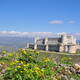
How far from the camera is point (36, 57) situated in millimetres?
13086

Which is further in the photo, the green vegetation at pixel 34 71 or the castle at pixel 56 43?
the castle at pixel 56 43

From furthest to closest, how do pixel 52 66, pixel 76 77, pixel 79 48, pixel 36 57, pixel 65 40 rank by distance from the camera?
pixel 65 40 < pixel 79 48 < pixel 36 57 < pixel 52 66 < pixel 76 77

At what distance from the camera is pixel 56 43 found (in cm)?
6844

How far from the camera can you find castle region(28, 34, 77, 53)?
63.4 metres

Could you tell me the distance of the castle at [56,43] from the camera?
2495 inches

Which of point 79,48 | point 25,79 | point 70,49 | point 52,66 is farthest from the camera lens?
point 79,48

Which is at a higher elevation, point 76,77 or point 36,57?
point 36,57

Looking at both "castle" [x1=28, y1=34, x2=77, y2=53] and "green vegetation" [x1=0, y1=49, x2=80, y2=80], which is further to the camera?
"castle" [x1=28, y1=34, x2=77, y2=53]

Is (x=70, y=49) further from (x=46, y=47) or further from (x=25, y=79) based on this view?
(x=25, y=79)

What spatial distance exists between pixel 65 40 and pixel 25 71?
60501mm

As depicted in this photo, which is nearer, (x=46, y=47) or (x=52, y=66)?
(x=52, y=66)

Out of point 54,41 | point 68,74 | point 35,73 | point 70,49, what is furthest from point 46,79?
point 54,41

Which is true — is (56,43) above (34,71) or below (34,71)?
below

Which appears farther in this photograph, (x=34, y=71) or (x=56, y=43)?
(x=56, y=43)
